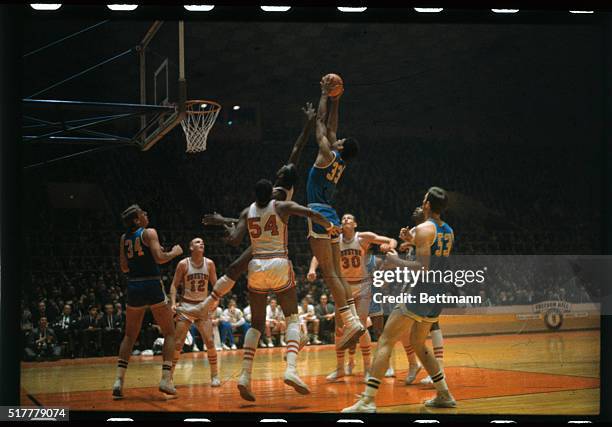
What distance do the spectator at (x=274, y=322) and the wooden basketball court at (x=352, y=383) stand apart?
0.46 feet

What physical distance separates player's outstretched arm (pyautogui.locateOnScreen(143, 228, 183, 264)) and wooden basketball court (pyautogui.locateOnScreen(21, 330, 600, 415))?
113cm

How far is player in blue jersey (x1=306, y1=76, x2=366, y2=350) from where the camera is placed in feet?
29.7

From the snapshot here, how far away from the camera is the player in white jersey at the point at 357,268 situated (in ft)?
30.0

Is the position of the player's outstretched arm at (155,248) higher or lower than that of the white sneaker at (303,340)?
higher

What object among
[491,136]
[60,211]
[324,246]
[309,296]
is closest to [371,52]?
[491,136]

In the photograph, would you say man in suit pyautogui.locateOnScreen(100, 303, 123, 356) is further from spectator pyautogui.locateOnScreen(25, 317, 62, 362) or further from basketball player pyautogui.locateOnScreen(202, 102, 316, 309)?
basketball player pyautogui.locateOnScreen(202, 102, 316, 309)

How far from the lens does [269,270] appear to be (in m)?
8.69

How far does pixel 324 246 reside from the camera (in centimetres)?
920

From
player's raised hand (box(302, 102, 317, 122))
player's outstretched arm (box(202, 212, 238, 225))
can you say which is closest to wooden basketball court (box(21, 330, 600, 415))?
player's outstretched arm (box(202, 212, 238, 225))

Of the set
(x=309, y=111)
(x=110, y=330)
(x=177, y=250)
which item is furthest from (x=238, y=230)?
(x=110, y=330)

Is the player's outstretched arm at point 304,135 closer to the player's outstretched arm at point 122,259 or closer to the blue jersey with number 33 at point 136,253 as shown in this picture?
the blue jersey with number 33 at point 136,253

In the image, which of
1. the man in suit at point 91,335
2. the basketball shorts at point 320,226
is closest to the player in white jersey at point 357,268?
the basketball shorts at point 320,226

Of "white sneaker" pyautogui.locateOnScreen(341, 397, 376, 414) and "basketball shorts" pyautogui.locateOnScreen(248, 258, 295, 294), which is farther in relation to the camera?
"basketball shorts" pyautogui.locateOnScreen(248, 258, 295, 294)

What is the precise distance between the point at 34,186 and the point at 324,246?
133 inches
